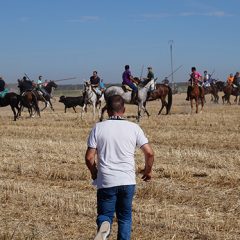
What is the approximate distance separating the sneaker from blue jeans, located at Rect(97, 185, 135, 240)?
7.5 inches

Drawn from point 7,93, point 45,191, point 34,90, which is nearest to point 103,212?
point 45,191

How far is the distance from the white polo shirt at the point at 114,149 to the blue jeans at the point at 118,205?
0.22ft

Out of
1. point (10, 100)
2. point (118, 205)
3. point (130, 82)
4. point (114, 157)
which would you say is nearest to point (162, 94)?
point (130, 82)

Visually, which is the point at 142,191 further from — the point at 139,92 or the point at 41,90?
the point at 41,90

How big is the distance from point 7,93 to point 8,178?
56.4ft

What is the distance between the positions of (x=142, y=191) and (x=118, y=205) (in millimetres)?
3519

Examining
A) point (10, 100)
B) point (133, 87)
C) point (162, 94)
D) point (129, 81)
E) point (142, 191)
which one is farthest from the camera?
point (162, 94)

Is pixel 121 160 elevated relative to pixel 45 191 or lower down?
elevated

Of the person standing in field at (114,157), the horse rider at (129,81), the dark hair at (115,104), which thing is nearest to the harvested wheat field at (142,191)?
the person standing in field at (114,157)

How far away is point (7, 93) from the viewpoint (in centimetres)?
2783

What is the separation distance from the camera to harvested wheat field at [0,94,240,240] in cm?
723

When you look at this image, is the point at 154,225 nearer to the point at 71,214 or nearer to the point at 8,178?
the point at 71,214

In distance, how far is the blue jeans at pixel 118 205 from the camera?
571 centimetres

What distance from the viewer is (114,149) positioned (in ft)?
18.7
